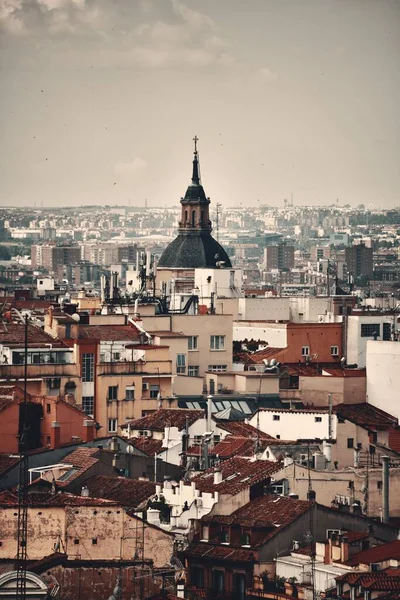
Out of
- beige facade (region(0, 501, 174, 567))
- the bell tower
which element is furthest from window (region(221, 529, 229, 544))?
the bell tower

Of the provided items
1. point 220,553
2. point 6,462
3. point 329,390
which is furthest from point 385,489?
point 329,390

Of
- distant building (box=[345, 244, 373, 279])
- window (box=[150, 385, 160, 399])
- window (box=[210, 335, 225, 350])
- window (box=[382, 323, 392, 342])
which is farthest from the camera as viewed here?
distant building (box=[345, 244, 373, 279])

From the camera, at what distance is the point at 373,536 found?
2502 cm

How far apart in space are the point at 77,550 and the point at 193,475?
4.62m

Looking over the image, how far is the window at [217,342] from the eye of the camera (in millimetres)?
40469

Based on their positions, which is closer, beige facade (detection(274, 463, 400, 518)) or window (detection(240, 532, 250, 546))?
window (detection(240, 532, 250, 546))

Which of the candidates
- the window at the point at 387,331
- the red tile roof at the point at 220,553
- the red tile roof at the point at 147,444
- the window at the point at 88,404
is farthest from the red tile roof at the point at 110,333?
the red tile roof at the point at 220,553

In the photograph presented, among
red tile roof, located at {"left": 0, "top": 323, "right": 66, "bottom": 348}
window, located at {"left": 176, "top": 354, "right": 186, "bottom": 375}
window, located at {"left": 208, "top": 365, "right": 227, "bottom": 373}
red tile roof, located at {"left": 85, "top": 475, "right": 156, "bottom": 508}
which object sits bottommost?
red tile roof, located at {"left": 85, "top": 475, "right": 156, "bottom": 508}

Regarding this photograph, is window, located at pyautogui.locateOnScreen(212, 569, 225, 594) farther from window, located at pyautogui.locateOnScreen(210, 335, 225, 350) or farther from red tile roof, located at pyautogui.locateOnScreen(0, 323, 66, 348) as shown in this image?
window, located at pyautogui.locateOnScreen(210, 335, 225, 350)

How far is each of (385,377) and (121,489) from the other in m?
10.4

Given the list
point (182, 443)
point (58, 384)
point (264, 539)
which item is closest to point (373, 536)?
point (264, 539)

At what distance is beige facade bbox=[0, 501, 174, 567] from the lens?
24109mm

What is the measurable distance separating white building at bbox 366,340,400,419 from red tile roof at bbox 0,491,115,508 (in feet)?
36.9

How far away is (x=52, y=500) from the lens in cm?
2530
